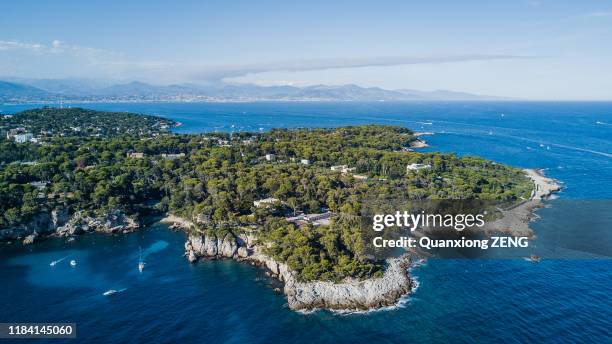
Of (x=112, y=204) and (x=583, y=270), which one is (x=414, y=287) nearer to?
(x=583, y=270)

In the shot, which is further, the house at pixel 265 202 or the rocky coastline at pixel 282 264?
the house at pixel 265 202

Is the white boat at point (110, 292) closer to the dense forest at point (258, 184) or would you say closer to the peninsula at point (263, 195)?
the peninsula at point (263, 195)

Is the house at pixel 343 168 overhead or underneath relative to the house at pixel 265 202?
overhead

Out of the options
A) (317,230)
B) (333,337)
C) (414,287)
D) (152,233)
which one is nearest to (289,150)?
(152,233)

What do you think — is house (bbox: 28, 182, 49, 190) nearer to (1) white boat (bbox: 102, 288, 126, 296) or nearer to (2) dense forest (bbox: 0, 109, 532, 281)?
(2) dense forest (bbox: 0, 109, 532, 281)

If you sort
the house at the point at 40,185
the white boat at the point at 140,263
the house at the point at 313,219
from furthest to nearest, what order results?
the house at the point at 40,185 → the house at the point at 313,219 → the white boat at the point at 140,263

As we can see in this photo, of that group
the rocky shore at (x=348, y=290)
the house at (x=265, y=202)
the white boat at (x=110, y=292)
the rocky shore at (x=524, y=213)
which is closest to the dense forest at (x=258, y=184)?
the rocky shore at (x=348, y=290)
